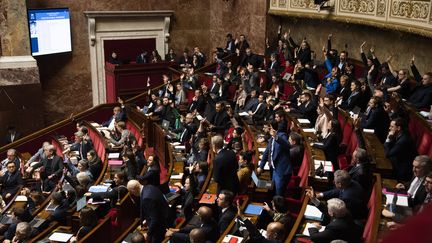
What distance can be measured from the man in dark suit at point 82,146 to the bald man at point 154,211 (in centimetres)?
324

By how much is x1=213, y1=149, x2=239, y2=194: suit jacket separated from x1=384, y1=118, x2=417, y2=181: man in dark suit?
1715 mm

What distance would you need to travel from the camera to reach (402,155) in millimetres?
5000

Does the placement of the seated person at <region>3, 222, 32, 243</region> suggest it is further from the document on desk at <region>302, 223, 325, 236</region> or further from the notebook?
the document on desk at <region>302, 223, 325, 236</region>

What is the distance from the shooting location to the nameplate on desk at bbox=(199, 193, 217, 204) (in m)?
5.09

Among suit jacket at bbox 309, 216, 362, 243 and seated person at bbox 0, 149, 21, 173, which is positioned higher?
suit jacket at bbox 309, 216, 362, 243

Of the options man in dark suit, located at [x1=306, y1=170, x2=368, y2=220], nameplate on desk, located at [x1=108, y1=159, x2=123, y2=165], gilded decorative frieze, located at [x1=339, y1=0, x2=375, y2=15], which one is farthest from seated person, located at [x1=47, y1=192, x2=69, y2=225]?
gilded decorative frieze, located at [x1=339, y1=0, x2=375, y2=15]

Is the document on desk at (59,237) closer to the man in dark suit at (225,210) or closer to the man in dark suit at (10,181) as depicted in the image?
the man in dark suit at (225,210)

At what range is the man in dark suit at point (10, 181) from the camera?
276 inches

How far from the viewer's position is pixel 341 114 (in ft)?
22.1

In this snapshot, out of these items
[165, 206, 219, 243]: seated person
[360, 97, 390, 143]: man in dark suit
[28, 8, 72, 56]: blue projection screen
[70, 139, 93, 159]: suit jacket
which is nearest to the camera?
[165, 206, 219, 243]: seated person

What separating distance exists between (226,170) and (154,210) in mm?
911

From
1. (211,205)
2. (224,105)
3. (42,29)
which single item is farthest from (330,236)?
(42,29)

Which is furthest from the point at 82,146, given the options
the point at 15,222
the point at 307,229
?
the point at 307,229

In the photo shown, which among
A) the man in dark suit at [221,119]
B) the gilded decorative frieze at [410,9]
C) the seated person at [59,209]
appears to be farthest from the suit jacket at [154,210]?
the gilded decorative frieze at [410,9]
